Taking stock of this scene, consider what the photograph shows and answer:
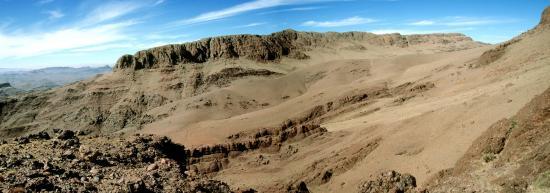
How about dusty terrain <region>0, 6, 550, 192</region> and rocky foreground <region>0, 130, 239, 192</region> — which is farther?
dusty terrain <region>0, 6, 550, 192</region>

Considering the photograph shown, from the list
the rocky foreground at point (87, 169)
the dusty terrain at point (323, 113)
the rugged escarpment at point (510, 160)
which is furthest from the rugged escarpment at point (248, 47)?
the rugged escarpment at point (510, 160)

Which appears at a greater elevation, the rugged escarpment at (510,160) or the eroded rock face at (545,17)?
the eroded rock face at (545,17)

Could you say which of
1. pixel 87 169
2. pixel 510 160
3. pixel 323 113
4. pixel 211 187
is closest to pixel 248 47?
pixel 323 113

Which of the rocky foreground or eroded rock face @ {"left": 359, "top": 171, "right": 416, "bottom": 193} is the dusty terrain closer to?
eroded rock face @ {"left": 359, "top": 171, "right": 416, "bottom": 193}

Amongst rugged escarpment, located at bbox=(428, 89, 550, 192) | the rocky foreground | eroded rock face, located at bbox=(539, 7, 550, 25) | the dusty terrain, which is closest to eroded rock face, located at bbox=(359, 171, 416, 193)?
the dusty terrain

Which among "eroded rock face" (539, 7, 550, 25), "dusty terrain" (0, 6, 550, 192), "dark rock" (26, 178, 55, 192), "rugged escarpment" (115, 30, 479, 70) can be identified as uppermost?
"eroded rock face" (539, 7, 550, 25)

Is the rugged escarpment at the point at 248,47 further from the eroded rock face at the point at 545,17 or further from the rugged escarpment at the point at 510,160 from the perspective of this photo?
the rugged escarpment at the point at 510,160
